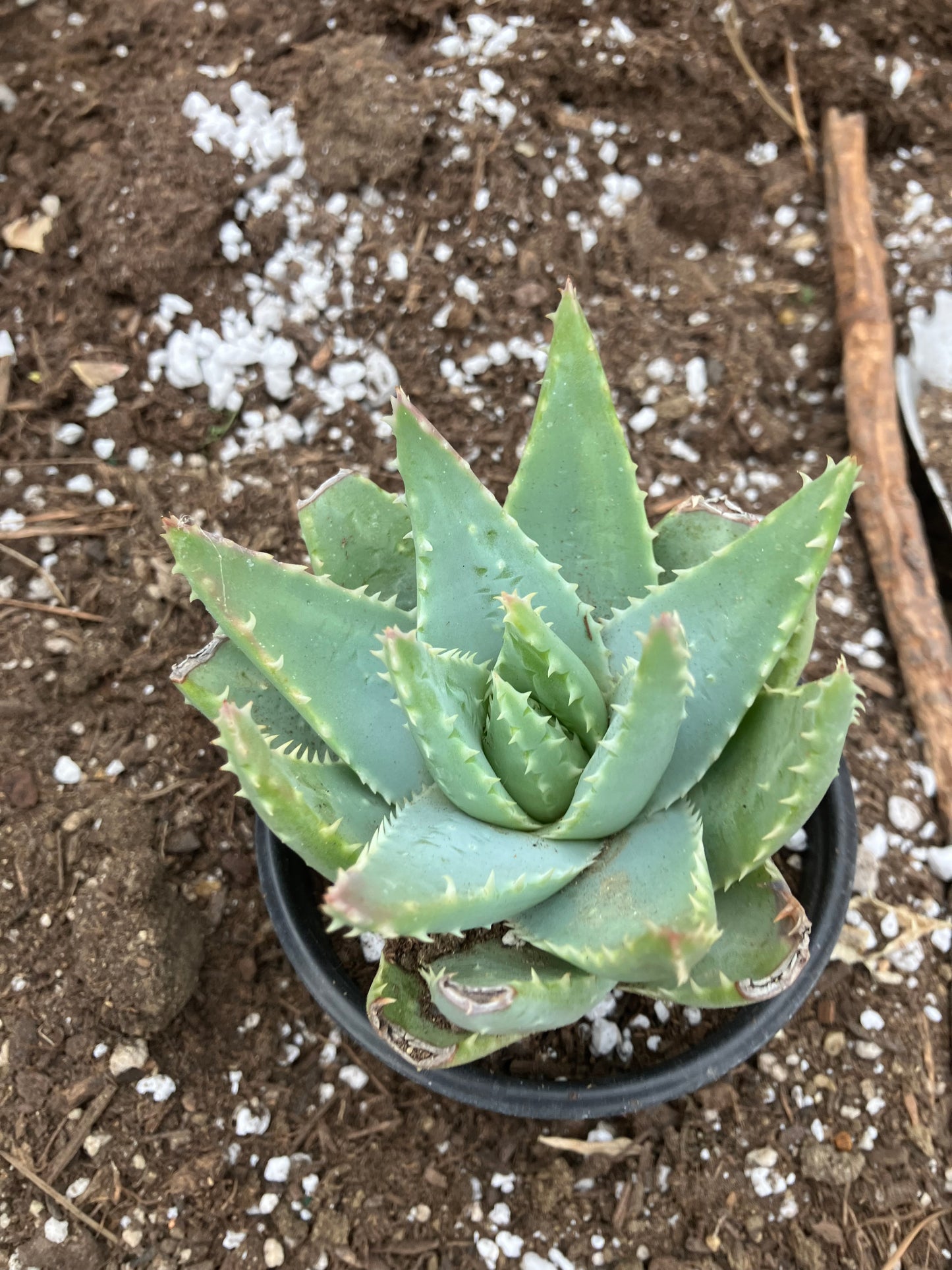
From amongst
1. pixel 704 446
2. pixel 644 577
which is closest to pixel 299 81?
pixel 704 446

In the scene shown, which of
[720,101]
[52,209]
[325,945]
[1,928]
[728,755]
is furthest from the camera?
[720,101]

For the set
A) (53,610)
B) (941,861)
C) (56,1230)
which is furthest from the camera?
(53,610)

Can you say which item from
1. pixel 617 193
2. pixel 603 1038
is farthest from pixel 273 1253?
pixel 617 193

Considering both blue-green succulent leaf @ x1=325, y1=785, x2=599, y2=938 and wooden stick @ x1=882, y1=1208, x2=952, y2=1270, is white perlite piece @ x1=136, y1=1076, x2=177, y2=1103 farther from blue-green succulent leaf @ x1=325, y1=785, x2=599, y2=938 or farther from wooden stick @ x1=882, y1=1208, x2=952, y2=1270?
wooden stick @ x1=882, y1=1208, x2=952, y2=1270

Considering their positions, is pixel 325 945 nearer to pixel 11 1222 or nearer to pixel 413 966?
pixel 413 966

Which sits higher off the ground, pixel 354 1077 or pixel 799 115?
pixel 799 115

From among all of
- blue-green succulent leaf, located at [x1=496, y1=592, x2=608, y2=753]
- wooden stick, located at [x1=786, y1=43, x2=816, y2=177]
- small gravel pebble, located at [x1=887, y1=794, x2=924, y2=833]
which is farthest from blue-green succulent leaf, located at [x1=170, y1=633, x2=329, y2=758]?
wooden stick, located at [x1=786, y1=43, x2=816, y2=177]

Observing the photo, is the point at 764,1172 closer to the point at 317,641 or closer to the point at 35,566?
the point at 317,641
